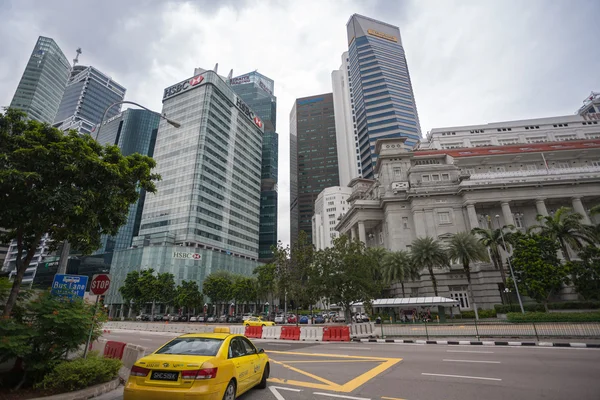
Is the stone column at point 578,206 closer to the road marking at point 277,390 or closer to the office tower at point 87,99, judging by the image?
the road marking at point 277,390

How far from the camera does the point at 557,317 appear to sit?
23.5 metres

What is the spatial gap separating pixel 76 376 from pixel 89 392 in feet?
1.70

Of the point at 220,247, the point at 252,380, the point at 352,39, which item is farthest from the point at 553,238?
the point at 352,39

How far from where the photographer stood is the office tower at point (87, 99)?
522 feet

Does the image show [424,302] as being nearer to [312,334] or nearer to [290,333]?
[312,334]

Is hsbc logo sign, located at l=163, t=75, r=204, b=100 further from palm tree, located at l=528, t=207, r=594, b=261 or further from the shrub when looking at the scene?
the shrub

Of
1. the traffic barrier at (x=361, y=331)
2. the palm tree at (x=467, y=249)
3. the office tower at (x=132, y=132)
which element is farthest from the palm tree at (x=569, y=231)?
the office tower at (x=132, y=132)

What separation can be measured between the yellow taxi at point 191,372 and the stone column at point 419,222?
149 feet

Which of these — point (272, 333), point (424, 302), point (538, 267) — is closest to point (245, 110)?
point (424, 302)

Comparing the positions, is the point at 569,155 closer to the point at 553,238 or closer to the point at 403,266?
the point at 553,238

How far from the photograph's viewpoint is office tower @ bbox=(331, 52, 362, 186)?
148m

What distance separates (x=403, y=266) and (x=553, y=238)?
16671 millimetres

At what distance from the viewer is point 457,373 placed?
30.5 ft

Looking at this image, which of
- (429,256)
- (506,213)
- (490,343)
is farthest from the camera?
(506,213)
